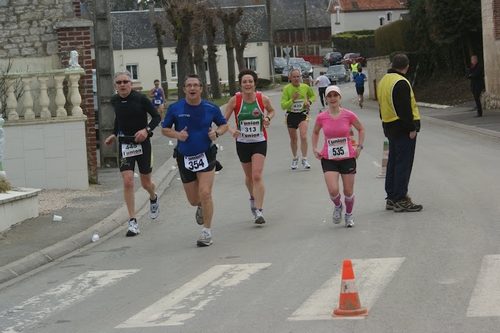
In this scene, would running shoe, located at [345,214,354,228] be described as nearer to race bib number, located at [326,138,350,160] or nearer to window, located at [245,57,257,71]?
race bib number, located at [326,138,350,160]

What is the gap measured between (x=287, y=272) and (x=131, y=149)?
12.9 feet

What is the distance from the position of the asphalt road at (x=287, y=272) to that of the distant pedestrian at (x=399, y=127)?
11.7 inches

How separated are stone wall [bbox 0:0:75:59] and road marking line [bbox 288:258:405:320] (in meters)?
10.7

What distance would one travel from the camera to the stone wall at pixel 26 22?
1814 cm

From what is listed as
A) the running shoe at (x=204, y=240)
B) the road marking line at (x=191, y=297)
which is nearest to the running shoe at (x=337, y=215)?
the running shoe at (x=204, y=240)

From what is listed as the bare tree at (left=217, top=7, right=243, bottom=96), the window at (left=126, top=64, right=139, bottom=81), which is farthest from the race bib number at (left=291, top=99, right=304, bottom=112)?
the window at (left=126, top=64, right=139, bottom=81)

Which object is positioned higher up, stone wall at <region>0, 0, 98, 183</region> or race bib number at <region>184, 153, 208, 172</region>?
stone wall at <region>0, 0, 98, 183</region>

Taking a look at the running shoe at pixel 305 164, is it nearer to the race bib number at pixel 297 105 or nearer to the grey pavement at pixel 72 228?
the race bib number at pixel 297 105

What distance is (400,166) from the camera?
1280 centimetres

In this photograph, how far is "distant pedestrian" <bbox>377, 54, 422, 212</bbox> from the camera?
12562 mm

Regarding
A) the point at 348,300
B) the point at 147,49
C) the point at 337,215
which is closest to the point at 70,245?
the point at 337,215

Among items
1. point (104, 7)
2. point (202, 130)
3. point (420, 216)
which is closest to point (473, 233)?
point (420, 216)

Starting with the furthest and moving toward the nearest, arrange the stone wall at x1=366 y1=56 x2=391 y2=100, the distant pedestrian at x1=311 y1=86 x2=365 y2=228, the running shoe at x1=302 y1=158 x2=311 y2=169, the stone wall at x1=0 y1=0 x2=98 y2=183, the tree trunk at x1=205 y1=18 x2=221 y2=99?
1. the tree trunk at x1=205 y1=18 x2=221 y2=99
2. the stone wall at x1=366 y1=56 x2=391 y2=100
3. the running shoe at x1=302 y1=158 x2=311 y2=169
4. the stone wall at x1=0 y1=0 x2=98 y2=183
5. the distant pedestrian at x1=311 y1=86 x2=365 y2=228

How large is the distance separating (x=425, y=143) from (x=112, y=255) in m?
13.6
